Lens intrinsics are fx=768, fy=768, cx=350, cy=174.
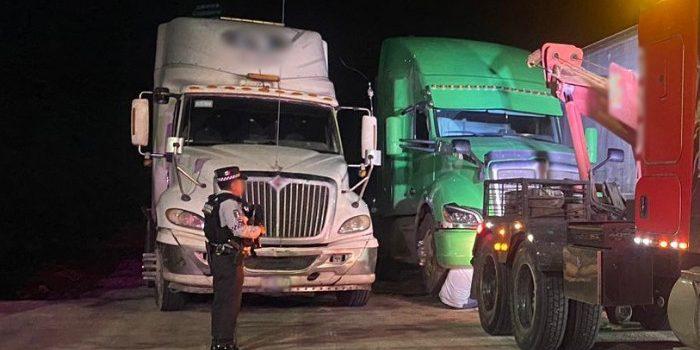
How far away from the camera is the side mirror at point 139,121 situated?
1012cm

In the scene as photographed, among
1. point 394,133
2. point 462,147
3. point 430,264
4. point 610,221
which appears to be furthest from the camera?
point 394,133

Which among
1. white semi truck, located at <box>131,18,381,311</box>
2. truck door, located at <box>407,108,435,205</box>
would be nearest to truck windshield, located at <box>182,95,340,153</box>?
white semi truck, located at <box>131,18,381,311</box>

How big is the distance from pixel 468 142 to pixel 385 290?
3428 mm

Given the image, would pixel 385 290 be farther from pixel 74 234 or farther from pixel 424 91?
pixel 74 234

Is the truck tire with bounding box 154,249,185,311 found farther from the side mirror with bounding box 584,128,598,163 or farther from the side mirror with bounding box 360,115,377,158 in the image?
the side mirror with bounding box 584,128,598,163

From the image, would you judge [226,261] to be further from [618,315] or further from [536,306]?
[618,315]

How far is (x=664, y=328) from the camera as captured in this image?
8297 mm

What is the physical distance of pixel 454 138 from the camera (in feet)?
37.2

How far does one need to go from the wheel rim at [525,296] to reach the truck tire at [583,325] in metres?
0.47

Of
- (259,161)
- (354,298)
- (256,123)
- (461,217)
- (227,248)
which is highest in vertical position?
(256,123)

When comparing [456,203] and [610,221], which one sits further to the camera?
[456,203]

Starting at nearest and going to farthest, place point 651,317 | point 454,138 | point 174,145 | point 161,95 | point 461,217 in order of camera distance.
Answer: point 651,317 < point 174,145 < point 161,95 < point 461,217 < point 454,138

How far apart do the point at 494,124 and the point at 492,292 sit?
3.86 m

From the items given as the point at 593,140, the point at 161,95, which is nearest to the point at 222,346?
the point at 161,95
